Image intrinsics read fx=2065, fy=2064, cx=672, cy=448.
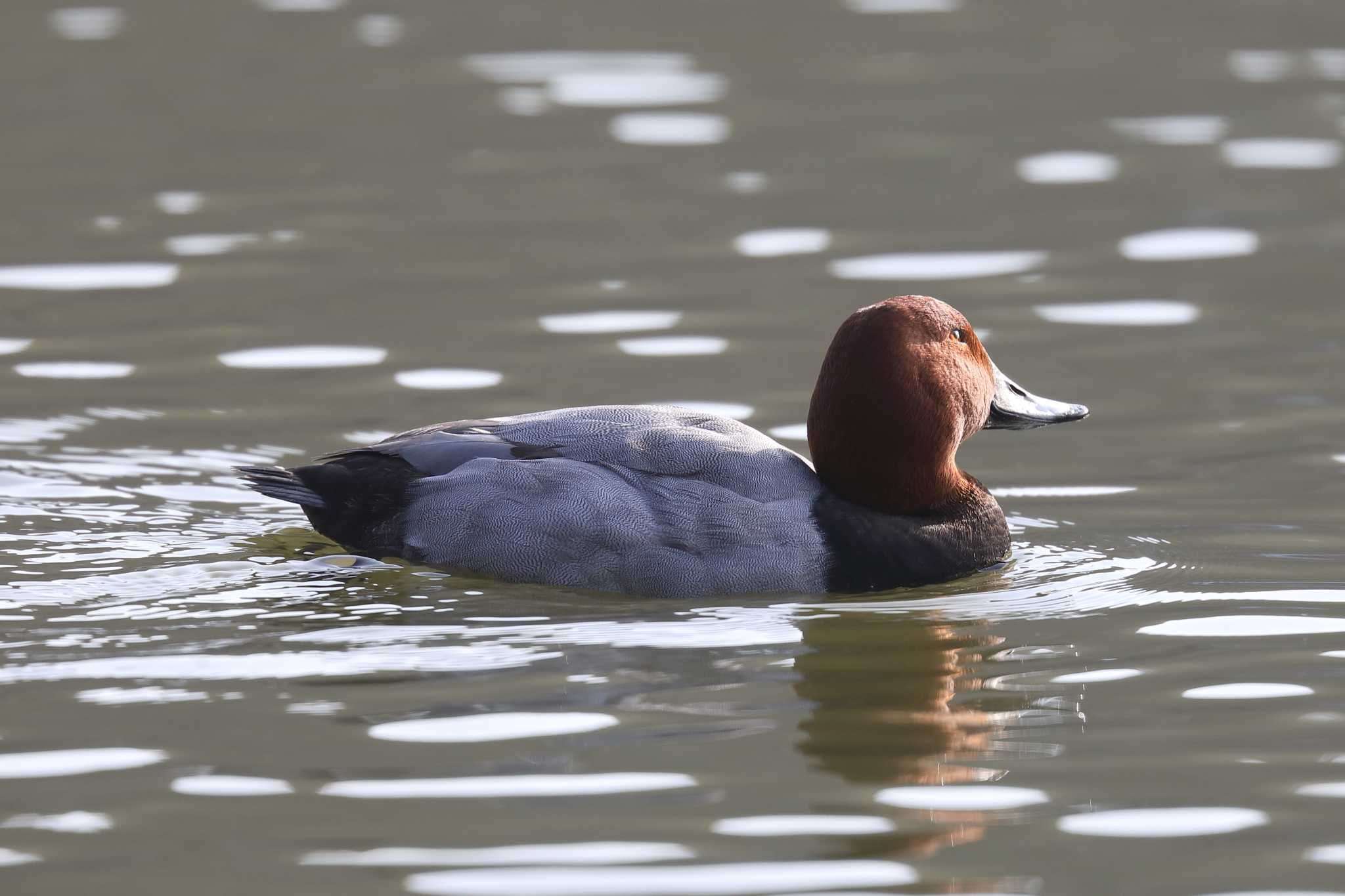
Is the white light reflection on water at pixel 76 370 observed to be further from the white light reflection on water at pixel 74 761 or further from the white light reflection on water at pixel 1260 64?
the white light reflection on water at pixel 1260 64

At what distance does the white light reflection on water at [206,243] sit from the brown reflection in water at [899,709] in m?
5.54

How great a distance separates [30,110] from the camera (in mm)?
13289

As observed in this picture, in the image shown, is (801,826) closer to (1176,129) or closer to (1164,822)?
(1164,822)

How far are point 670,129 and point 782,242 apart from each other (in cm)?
231

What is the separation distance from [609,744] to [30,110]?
969cm

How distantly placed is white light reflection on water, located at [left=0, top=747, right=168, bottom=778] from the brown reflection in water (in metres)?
1.57

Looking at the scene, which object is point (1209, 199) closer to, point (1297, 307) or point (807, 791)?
point (1297, 307)

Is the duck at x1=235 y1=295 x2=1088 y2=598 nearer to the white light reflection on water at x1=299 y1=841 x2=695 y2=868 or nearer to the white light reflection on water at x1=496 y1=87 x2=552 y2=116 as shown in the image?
the white light reflection on water at x1=299 y1=841 x2=695 y2=868

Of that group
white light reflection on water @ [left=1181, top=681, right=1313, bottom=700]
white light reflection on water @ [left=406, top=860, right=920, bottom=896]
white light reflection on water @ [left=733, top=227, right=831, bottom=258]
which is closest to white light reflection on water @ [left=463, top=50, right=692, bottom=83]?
white light reflection on water @ [left=733, top=227, right=831, bottom=258]

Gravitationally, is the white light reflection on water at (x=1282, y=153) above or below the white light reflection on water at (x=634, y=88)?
below

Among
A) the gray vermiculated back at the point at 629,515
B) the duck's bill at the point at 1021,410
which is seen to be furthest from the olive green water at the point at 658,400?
the duck's bill at the point at 1021,410

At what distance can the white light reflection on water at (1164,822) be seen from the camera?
177 inches

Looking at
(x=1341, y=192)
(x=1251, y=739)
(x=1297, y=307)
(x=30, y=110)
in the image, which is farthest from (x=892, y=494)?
(x=30, y=110)

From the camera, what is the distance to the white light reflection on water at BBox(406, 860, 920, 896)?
4.14 meters
